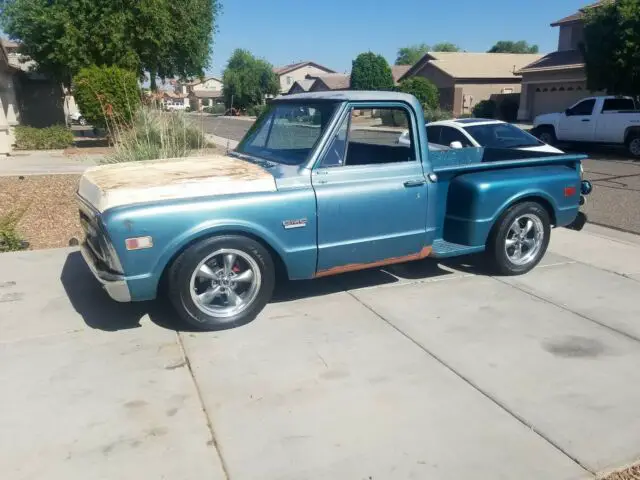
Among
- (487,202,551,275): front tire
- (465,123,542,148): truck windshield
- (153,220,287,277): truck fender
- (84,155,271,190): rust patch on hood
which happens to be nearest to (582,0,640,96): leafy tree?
(465,123,542,148): truck windshield

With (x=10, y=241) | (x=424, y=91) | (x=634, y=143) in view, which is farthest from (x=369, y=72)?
(x=10, y=241)

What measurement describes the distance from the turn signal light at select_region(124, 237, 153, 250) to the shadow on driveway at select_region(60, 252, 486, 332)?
0.84 m

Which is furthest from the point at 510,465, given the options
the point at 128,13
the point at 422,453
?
the point at 128,13

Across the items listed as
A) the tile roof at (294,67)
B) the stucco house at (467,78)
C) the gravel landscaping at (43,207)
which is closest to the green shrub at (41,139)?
the gravel landscaping at (43,207)

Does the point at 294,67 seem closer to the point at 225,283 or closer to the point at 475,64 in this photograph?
the point at 475,64

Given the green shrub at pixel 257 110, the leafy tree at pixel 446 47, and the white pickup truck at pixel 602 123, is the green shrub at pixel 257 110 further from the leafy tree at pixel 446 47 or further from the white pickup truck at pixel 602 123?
the leafy tree at pixel 446 47

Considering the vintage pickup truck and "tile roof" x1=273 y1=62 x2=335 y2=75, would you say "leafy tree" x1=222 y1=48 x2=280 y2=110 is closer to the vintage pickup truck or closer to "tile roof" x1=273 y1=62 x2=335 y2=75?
"tile roof" x1=273 y1=62 x2=335 y2=75

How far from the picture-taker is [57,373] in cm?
392

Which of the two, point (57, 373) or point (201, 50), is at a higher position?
point (201, 50)

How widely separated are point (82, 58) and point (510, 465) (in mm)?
22600

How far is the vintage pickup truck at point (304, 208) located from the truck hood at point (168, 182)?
0.01 metres

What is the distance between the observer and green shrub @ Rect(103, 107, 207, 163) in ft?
29.8

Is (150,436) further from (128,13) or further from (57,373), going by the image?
(128,13)

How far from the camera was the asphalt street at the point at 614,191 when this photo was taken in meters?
8.98
